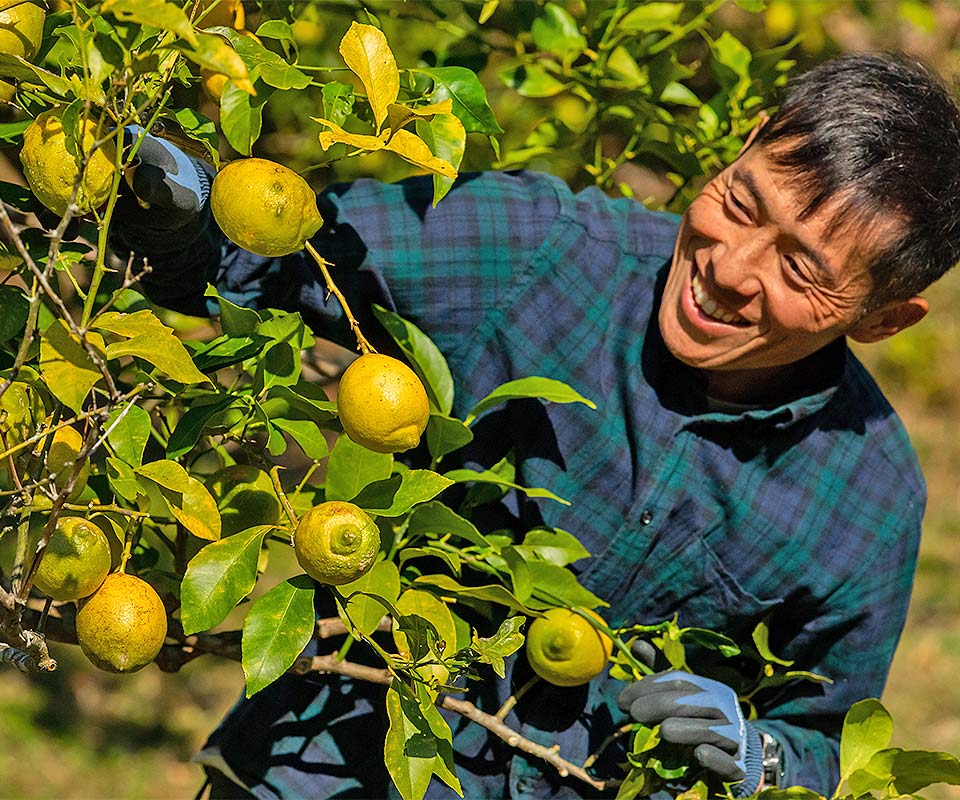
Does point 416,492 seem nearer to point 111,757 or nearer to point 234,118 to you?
point 234,118

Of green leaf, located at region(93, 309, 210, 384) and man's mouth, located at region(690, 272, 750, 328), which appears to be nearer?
green leaf, located at region(93, 309, 210, 384)

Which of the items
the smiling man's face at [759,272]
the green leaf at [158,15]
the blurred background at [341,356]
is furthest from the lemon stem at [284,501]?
the smiling man's face at [759,272]

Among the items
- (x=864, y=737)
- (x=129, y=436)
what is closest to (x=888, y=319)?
(x=864, y=737)

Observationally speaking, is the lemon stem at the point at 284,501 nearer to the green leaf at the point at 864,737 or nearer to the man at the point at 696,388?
the man at the point at 696,388

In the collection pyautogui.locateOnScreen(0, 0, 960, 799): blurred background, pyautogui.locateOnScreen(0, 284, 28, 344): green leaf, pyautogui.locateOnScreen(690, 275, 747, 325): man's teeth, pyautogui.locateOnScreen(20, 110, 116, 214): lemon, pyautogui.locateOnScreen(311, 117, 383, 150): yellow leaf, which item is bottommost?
pyautogui.locateOnScreen(0, 0, 960, 799): blurred background

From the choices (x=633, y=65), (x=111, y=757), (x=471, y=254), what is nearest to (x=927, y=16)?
(x=633, y=65)

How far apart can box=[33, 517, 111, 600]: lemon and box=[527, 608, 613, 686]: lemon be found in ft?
→ 1.28

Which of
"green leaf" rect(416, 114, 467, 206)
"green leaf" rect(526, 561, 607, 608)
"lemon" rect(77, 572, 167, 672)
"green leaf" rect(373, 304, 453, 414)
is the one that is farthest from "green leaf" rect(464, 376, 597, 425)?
"lemon" rect(77, 572, 167, 672)

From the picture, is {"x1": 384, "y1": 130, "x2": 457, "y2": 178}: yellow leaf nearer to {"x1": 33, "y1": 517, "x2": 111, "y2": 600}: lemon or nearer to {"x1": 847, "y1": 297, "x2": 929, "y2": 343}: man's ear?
{"x1": 33, "y1": 517, "x2": 111, "y2": 600}: lemon

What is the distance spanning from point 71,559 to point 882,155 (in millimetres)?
770

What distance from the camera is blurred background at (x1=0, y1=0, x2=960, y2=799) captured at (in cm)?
128

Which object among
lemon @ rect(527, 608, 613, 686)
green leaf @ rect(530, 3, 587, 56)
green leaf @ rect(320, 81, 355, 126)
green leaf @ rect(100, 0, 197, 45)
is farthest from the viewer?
green leaf @ rect(530, 3, 587, 56)

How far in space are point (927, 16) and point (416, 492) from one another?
1.21 m

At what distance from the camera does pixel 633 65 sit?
1245 mm
